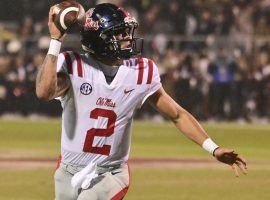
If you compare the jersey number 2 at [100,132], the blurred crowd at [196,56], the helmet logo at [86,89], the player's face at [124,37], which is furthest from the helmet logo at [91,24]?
the blurred crowd at [196,56]

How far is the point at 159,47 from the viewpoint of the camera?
21781 millimetres

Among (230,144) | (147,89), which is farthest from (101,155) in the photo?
(230,144)

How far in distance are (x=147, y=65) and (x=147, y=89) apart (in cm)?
15

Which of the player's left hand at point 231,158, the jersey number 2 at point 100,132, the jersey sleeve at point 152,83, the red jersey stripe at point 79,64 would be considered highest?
Answer: the red jersey stripe at point 79,64

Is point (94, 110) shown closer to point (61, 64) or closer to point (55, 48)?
point (61, 64)

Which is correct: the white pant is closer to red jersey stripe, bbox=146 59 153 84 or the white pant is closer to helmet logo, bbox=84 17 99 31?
red jersey stripe, bbox=146 59 153 84

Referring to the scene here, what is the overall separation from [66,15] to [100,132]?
2.55 feet

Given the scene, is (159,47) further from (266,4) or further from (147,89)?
(147,89)

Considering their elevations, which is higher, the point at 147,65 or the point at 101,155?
the point at 147,65

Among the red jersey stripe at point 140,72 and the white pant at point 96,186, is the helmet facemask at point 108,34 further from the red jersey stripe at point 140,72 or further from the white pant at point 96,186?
the white pant at point 96,186

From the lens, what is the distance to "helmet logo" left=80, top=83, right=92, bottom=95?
5238 millimetres

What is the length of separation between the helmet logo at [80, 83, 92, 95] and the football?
15.2 inches

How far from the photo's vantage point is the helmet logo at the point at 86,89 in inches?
206

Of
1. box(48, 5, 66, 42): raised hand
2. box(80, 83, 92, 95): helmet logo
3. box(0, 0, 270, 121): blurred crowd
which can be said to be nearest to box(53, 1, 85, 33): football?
box(48, 5, 66, 42): raised hand
